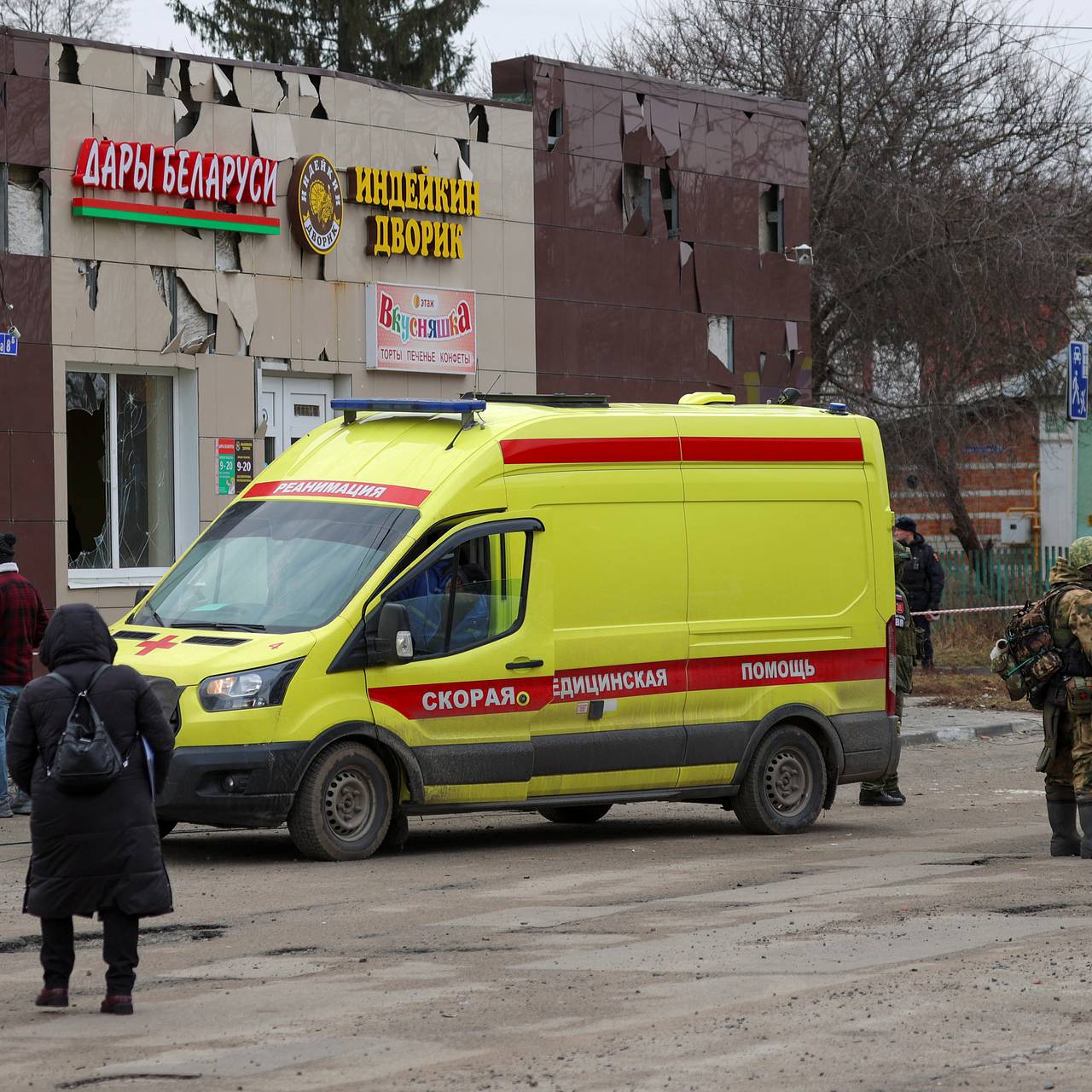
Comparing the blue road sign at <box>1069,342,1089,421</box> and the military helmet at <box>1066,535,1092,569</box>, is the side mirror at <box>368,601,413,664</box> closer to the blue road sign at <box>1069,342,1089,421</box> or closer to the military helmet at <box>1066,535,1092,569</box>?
the military helmet at <box>1066,535,1092,569</box>

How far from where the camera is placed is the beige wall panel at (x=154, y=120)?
18.0 meters

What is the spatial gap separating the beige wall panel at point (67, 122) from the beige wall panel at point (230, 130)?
1.25 metres

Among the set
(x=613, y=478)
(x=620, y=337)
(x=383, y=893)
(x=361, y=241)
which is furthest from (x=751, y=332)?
(x=383, y=893)

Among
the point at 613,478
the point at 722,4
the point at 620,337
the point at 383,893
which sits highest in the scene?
the point at 722,4

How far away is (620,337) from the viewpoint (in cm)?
2230

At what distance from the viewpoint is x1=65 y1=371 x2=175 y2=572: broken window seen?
18.1 m

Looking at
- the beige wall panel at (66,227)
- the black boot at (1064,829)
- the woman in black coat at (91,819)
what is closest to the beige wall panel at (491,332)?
the beige wall panel at (66,227)

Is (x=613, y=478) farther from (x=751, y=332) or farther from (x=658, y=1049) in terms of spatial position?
(x=751, y=332)

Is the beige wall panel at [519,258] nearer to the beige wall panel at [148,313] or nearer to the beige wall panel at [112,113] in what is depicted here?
the beige wall panel at [148,313]

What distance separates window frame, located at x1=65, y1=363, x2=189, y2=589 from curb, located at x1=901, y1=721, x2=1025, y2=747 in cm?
696

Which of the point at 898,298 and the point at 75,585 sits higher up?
the point at 898,298

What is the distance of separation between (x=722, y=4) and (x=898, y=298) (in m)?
6.01

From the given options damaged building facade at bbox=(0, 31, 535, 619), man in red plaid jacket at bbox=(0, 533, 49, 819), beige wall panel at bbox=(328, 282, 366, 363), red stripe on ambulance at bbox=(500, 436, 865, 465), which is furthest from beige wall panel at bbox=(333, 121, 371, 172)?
red stripe on ambulance at bbox=(500, 436, 865, 465)

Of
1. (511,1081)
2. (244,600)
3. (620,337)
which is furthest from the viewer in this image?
(620,337)
